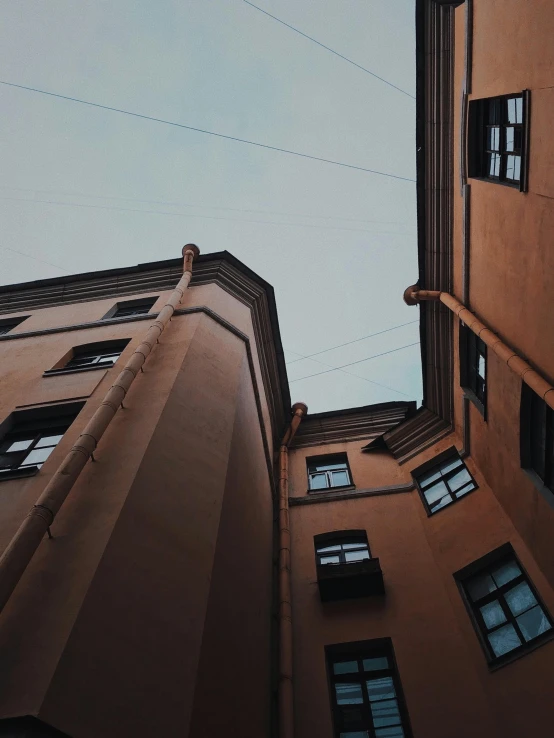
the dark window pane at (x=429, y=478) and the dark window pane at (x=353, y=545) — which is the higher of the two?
the dark window pane at (x=429, y=478)

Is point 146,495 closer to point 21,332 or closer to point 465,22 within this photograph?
point 21,332

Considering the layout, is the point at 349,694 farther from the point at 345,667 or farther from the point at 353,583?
the point at 353,583

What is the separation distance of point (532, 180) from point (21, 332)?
12292 millimetres

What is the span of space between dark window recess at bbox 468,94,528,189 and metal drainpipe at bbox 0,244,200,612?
283 inches

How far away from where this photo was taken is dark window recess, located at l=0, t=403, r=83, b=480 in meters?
8.85

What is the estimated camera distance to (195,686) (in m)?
5.90

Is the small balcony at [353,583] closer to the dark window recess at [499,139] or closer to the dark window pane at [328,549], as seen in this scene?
the dark window pane at [328,549]

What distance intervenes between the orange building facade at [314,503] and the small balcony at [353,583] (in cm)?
4

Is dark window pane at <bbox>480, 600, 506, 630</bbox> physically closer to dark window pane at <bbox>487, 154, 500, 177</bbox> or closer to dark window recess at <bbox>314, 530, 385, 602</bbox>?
dark window recess at <bbox>314, 530, 385, 602</bbox>

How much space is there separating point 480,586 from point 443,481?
318cm

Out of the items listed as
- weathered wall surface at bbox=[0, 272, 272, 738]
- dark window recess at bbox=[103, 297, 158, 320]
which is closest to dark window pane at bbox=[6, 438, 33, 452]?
weathered wall surface at bbox=[0, 272, 272, 738]

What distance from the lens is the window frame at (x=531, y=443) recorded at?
9.16 metres

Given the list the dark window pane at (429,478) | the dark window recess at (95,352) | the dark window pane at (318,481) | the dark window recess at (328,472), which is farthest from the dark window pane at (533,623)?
the dark window recess at (95,352)

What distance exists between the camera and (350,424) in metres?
16.8
